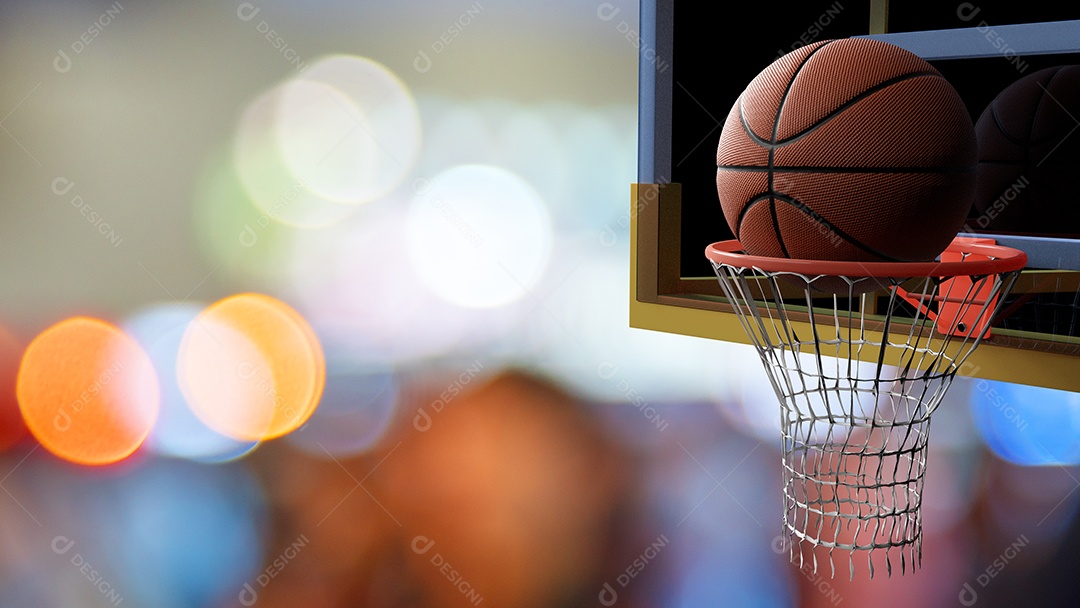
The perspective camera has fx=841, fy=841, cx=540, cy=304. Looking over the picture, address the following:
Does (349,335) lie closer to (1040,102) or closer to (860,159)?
(1040,102)

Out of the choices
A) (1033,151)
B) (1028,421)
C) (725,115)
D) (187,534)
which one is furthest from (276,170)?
(1033,151)

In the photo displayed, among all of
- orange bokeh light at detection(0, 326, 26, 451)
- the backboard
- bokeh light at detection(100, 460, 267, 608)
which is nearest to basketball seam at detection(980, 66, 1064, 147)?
the backboard

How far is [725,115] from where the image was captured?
2.15 meters

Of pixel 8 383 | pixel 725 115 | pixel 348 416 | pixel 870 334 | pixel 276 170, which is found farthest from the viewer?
pixel 348 416

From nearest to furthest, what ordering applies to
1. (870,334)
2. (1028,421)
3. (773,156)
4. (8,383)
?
(773,156)
(870,334)
(1028,421)
(8,383)

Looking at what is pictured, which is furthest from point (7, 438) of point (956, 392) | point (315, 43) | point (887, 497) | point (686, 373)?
point (956, 392)

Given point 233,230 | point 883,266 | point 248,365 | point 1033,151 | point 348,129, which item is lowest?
point 248,365

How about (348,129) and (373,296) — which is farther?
(373,296)

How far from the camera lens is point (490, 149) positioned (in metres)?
5.07

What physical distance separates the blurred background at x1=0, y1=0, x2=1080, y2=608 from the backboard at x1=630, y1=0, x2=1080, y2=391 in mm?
2393

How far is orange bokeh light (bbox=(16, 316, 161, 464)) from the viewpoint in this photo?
15.8 ft

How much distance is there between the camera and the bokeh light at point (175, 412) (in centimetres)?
504

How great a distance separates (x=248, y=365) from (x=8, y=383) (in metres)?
1.29

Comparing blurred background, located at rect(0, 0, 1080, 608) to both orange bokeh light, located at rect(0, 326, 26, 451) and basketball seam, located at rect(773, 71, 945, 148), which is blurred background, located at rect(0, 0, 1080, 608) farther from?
basketball seam, located at rect(773, 71, 945, 148)
